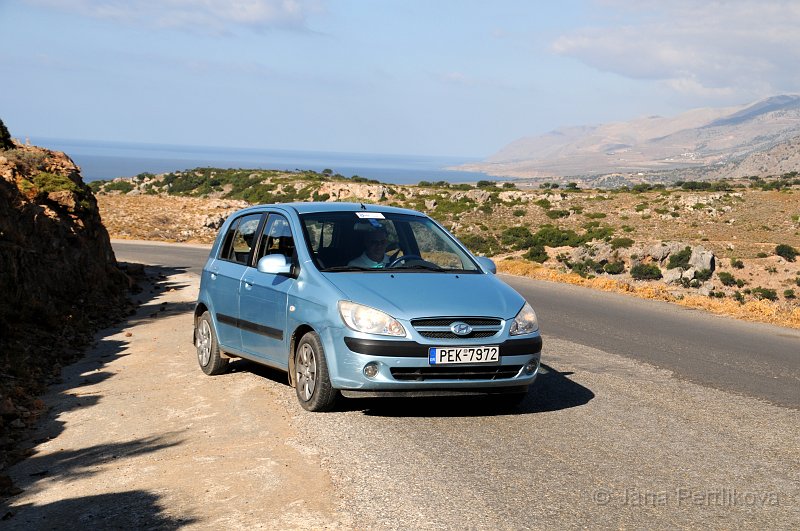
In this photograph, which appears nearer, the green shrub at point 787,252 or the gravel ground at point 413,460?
the gravel ground at point 413,460

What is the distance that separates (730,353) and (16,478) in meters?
8.44

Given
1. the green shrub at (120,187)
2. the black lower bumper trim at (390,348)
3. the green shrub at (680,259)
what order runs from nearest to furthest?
the black lower bumper trim at (390,348) → the green shrub at (680,259) → the green shrub at (120,187)

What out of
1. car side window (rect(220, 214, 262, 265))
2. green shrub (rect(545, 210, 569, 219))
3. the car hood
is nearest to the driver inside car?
the car hood

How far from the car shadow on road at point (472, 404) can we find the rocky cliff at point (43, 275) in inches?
116

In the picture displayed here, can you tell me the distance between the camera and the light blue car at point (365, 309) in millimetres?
7434

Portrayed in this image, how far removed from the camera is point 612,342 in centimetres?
1273

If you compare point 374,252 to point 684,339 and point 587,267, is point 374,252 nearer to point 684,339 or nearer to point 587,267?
point 684,339

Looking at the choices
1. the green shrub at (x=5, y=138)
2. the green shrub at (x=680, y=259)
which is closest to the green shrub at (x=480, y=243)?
the green shrub at (x=680, y=259)

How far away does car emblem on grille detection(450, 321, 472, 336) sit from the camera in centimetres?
742

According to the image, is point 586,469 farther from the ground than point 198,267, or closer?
farther from the ground

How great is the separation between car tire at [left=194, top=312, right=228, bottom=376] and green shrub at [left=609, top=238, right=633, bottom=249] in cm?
3846

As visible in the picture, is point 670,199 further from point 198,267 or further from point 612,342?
point 612,342

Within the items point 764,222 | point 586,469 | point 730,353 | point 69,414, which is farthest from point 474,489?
point 764,222

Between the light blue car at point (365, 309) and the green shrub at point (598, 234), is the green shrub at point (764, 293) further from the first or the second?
the light blue car at point (365, 309)
